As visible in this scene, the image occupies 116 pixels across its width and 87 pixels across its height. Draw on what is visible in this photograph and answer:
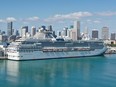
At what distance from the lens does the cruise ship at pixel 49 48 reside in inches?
1275

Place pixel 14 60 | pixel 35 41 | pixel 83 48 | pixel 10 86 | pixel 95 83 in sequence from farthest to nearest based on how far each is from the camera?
1. pixel 83 48
2. pixel 35 41
3. pixel 14 60
4. pixel 95 83
5. pixel 10 86

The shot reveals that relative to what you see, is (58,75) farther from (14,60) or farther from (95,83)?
(14,60)

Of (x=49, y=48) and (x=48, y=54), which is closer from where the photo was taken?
(x=48, y=54)

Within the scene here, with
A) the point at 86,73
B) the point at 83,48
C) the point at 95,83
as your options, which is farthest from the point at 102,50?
the point at 95,83

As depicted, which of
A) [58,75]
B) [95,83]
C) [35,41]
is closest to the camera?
[95,83]

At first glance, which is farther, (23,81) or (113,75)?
(113,75)

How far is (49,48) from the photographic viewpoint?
35406 mm

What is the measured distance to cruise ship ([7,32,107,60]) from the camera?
106 ft

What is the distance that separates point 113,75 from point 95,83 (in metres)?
3.36

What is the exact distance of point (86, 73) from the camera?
22.4 metres

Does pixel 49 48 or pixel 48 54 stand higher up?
pixel 49 48

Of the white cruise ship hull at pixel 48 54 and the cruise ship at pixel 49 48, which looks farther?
the cruise ship at pixel 49 48

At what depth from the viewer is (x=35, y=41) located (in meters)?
35.1

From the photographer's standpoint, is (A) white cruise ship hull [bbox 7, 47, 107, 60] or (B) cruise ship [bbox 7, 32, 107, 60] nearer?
(A) white cruise ship hull [bbox 7, 47, 107, 60]
